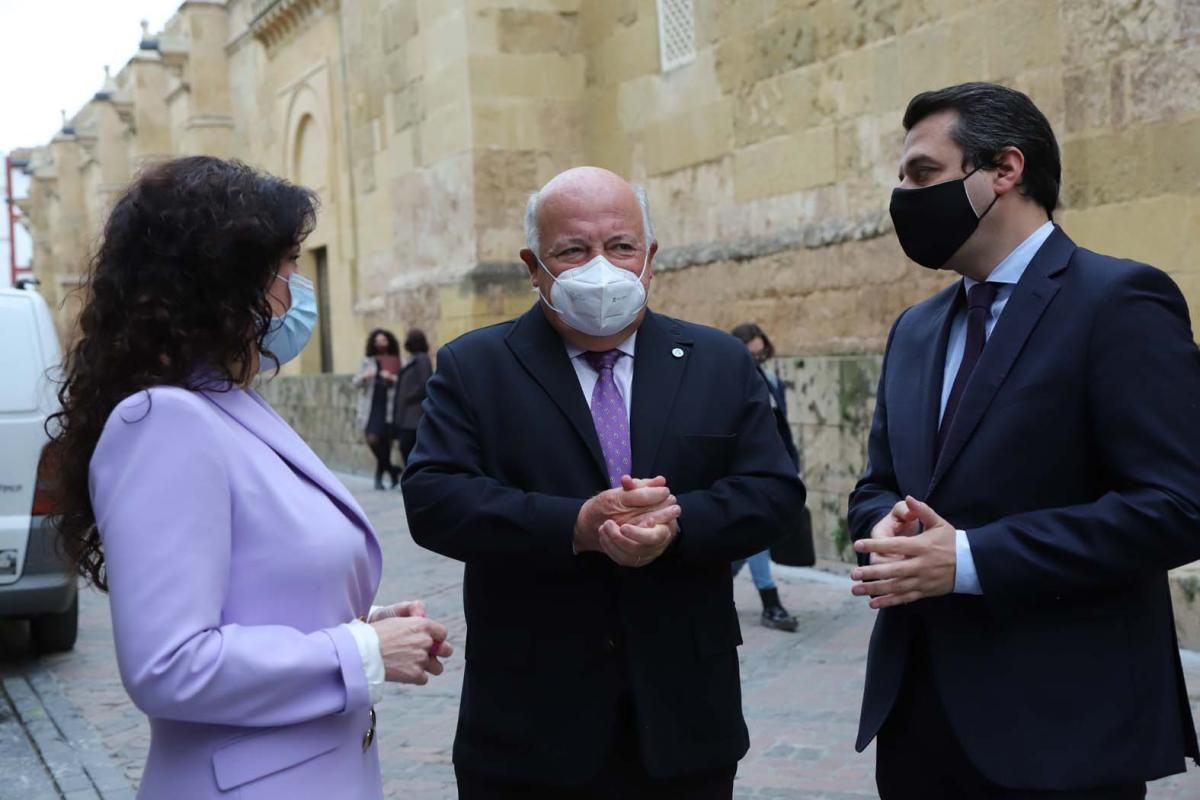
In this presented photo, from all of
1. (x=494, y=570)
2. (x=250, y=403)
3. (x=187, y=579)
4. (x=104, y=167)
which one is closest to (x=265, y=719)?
(x=187, y=579)

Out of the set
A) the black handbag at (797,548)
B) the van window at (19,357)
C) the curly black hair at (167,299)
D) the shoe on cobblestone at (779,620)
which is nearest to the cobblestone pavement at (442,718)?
the shoe on cobblestone at (779,620)

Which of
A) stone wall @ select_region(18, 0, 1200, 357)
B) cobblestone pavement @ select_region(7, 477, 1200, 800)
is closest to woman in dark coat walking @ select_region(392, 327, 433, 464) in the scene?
stone wall @ select_region(18, 0, 1200, 357)

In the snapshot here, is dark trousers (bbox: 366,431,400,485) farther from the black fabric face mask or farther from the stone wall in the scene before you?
the black fabric face mask

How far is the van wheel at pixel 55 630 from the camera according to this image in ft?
26.2

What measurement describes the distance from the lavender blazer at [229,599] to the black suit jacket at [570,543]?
0.49m

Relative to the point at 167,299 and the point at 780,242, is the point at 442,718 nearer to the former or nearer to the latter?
the point at 167,299

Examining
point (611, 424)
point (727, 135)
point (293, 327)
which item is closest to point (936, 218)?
point (611, 424)

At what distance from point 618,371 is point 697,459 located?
274mm

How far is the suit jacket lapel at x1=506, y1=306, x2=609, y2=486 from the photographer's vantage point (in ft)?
9.61

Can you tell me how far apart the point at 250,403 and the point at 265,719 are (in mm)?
533

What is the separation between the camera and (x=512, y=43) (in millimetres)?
14047

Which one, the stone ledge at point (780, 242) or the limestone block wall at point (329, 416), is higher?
the stone ledge at point (780, 242)

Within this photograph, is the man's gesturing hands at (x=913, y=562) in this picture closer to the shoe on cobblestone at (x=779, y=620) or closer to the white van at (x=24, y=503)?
the shoe on cobblestone at (x=779, y=620)

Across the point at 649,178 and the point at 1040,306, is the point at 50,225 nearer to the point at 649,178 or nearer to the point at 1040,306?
the point at 649,178
